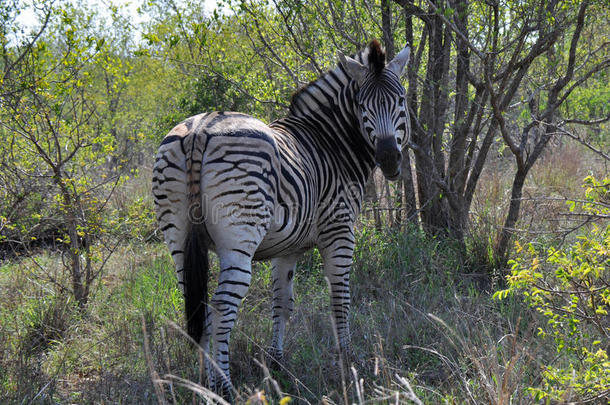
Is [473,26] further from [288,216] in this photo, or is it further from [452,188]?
[288,216]

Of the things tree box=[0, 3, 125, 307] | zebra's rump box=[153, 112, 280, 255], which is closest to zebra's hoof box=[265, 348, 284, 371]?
zebra's rump box=[153, 112, 280, 255]

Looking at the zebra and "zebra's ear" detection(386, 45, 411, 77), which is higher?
"zebra's ear" detection(386, 45, 411, 77)

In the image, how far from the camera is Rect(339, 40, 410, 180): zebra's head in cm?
439

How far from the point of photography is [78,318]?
17.7ft

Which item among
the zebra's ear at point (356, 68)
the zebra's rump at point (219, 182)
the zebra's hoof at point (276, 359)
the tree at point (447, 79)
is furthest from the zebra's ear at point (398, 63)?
the zebra's hoof at point (276, 359)

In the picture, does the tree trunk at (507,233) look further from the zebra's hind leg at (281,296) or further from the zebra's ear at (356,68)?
the zebra's hind leg at (281,296)

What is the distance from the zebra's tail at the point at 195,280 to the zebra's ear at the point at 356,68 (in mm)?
2069

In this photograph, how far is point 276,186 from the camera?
12.6 ft

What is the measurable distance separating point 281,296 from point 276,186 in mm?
1443

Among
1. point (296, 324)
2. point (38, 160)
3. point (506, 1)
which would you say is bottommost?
point (296, 324)

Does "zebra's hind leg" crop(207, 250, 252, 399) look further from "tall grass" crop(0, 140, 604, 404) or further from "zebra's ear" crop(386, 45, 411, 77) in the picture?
"zebra's ear" crop(386, 45, 411, 77)

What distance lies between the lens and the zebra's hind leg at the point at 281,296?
4859 mm

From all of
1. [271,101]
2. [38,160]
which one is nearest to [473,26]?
[271,101]

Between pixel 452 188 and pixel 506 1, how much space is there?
2165 mm
